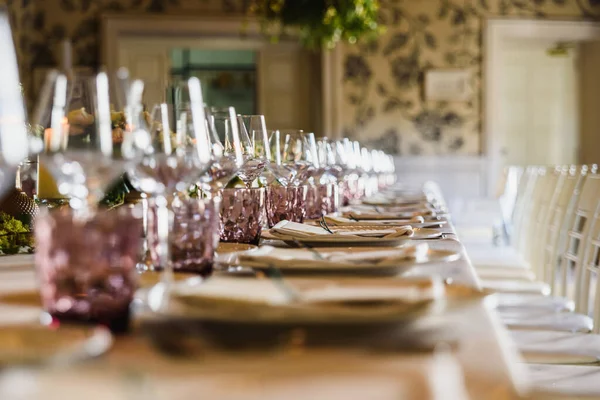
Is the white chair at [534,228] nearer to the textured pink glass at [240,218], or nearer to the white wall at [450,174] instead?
the textured pink glass at [240,218]

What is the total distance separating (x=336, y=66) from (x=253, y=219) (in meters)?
5.75

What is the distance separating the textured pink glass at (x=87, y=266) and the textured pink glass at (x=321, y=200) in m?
1.10

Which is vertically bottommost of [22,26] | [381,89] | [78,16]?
[381,89]

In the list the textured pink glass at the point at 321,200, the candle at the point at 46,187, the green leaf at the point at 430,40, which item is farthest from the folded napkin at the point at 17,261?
the green leaf at the point at 430,40

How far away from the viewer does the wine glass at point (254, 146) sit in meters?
1.46

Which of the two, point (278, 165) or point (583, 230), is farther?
point (583, 230)

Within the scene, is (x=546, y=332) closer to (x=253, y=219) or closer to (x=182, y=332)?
(x=253, y=219)

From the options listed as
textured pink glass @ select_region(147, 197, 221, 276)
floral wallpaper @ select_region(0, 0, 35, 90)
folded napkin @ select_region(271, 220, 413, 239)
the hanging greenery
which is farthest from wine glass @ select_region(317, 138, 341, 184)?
floral wallpaper @ select_region(0, 0, 35, 90)

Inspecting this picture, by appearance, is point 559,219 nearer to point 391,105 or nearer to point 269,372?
point 269,372

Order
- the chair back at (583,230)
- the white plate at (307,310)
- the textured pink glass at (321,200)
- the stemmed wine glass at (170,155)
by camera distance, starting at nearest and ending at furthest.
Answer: the white plate at (307,310), the stemmed wine glass at (170,155), the textured pink glass at (321,200), the chair back at (583,230)

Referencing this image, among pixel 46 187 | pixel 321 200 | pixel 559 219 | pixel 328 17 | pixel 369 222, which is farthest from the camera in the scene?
pixel 328 17

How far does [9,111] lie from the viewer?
2.44 feet

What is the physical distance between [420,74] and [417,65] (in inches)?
3.6

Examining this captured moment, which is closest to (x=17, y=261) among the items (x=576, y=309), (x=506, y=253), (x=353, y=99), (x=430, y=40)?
(x=576, y=309)
